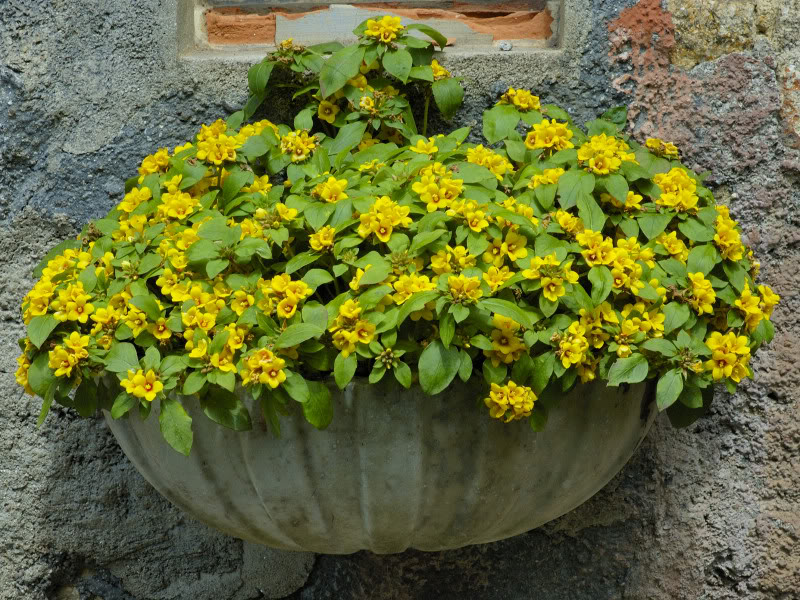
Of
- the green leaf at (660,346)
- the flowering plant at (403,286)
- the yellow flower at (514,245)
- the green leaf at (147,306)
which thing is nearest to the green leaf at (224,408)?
the flowering plant at (403,286)

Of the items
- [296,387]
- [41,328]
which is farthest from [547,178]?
[41,328]

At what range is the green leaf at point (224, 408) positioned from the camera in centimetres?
120

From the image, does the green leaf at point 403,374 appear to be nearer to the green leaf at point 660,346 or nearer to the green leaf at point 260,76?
the green leaf at point 660,346

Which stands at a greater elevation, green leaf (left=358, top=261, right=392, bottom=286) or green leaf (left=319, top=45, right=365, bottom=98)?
green leaf (left=319, top=45, right=365, bottom=98)

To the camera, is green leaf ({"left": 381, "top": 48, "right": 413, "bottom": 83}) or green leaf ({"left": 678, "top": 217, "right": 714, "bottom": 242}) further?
green leaf ({"left": 381, "top": 48, "right": 413, "bottom": 83})

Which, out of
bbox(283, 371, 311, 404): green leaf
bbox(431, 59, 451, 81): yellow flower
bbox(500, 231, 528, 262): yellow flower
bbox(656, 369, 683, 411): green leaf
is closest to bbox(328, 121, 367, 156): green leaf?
bbox(431, 59, 451, 81): yellow flower

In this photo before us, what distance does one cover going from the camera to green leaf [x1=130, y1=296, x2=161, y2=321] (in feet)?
4.11

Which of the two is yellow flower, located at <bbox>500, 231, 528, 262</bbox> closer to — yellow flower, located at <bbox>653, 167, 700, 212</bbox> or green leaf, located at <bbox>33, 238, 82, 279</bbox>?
yellow flower, located at <bbox>653, 167, 700, 212</bbox>

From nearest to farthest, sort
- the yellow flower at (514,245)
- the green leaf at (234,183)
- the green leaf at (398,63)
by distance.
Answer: the yellow flower at (514,245) < the green leaf at (234,183) < the green leaf at (398,63)

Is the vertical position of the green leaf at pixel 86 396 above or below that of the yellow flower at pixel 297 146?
below

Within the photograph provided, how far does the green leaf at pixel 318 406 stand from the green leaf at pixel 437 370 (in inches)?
4.7

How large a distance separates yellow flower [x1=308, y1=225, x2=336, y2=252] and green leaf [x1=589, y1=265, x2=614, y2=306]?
332 millimetres

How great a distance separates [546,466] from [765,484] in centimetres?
51

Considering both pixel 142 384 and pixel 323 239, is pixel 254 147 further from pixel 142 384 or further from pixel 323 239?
pixel 142 384
